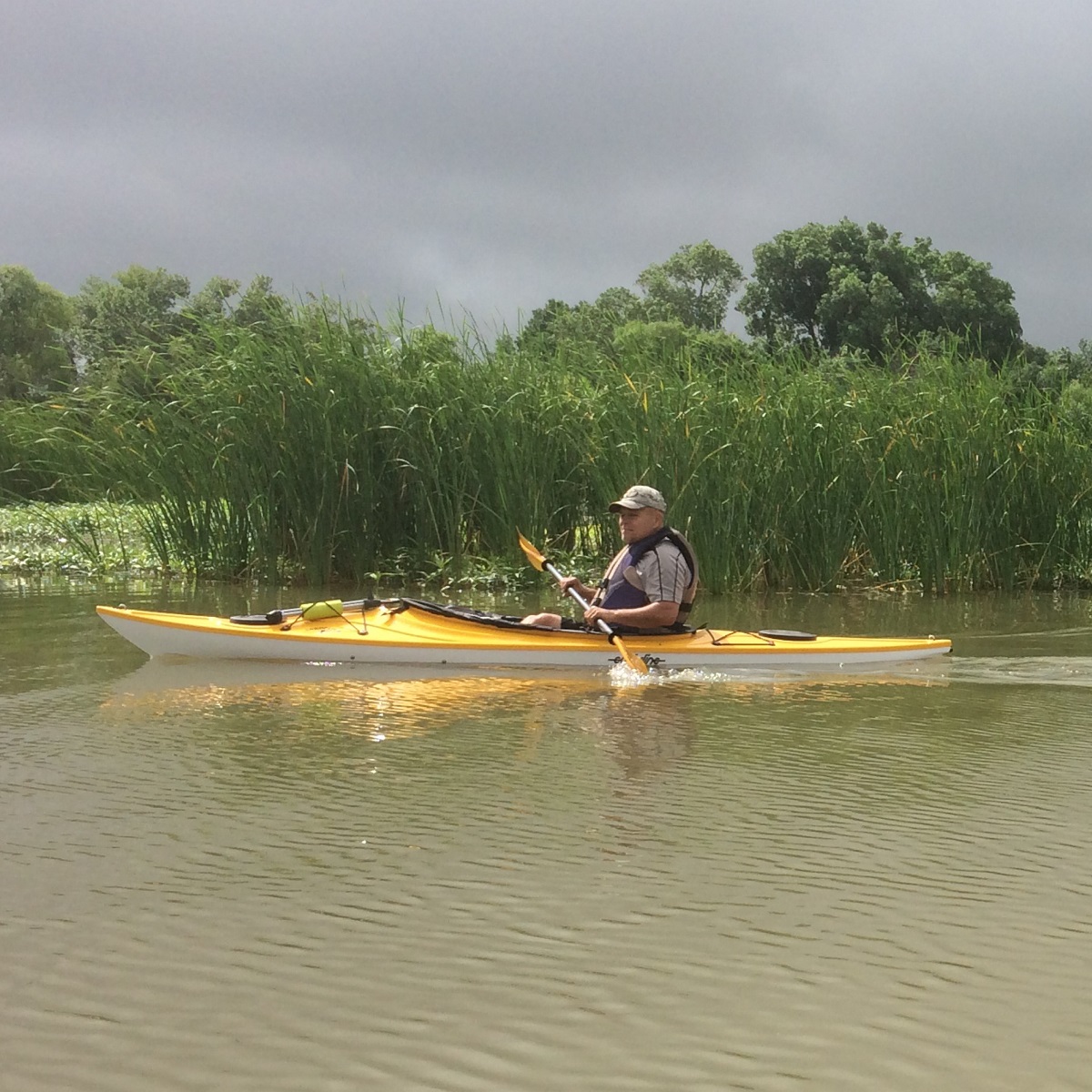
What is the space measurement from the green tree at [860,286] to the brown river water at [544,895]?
3788 cm

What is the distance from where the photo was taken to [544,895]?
10.7ft

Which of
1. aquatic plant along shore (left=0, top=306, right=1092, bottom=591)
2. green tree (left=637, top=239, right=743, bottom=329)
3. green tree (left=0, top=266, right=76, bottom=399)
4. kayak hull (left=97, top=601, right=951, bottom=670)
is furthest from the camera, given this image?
green tree (left=637, top=239, right=743, bottom=329)

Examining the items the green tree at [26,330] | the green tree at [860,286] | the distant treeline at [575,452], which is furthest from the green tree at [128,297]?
the distant treeline at [575,452]

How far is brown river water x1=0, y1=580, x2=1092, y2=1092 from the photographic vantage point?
2.44m

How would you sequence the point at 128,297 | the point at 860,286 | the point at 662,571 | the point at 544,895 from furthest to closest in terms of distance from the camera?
the point at 128,297 < the point at 860,286 < the point at 662,571 < the point at 544,895

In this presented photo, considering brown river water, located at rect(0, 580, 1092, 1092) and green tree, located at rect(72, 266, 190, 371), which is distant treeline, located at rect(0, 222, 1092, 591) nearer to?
brown river water, located at rect(0, 580, 1092, 1092)

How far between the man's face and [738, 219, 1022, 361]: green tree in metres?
36.0

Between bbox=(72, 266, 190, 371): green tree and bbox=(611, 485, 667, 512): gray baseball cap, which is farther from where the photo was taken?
bbox=(72, 266, 190, 371): green tree

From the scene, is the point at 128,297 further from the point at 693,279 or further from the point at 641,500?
the point at 641,500

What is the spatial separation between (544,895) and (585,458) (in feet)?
24.7

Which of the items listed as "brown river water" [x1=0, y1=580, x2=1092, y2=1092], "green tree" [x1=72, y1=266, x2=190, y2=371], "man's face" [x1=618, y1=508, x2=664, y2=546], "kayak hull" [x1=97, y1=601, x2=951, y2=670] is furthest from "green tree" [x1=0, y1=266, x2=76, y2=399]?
"brown river water" [x1=0, y1=580, x2=1092, y2=1092]

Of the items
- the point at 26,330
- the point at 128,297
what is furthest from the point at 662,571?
the point at 128,297

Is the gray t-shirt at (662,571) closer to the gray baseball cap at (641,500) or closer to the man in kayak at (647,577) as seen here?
the man in kayak at (647,577)

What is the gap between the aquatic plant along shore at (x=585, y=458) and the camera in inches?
403
